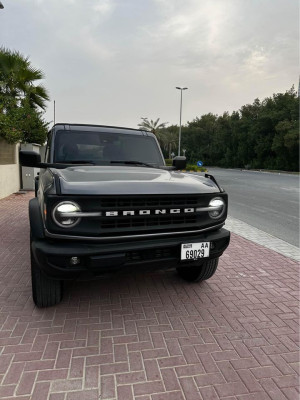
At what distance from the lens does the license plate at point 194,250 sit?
2.73 meters

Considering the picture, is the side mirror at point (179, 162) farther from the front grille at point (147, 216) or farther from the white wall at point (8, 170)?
the white wall at point (8, 170)

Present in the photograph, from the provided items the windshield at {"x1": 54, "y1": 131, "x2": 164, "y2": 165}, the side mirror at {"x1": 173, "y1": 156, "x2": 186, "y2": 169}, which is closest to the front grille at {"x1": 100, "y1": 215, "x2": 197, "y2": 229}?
the windshield at {"x1": 54, "y1": 131, "x2": 164, "y2": 165}

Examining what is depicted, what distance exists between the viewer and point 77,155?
11.9 feet

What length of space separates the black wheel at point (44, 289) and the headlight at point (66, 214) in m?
0.69

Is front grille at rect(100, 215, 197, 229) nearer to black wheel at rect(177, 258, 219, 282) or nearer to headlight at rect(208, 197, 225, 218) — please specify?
headlight at rect(208, 197, 225, 218)

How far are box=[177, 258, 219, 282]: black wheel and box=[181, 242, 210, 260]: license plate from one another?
0.64 meters

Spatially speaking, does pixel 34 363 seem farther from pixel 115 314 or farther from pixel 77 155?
pixel 77 155

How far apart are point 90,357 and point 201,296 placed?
155 cm

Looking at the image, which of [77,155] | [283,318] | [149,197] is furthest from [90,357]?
[77,155]

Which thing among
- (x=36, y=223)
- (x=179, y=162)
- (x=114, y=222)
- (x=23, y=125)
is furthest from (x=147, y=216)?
(x=23, y=125)

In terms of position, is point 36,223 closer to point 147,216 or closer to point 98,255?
point 98,255

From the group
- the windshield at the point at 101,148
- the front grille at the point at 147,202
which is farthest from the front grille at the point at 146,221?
the windshield at the point at 101,148

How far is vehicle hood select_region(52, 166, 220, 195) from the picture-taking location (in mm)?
2458

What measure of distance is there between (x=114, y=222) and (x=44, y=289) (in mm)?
1101
